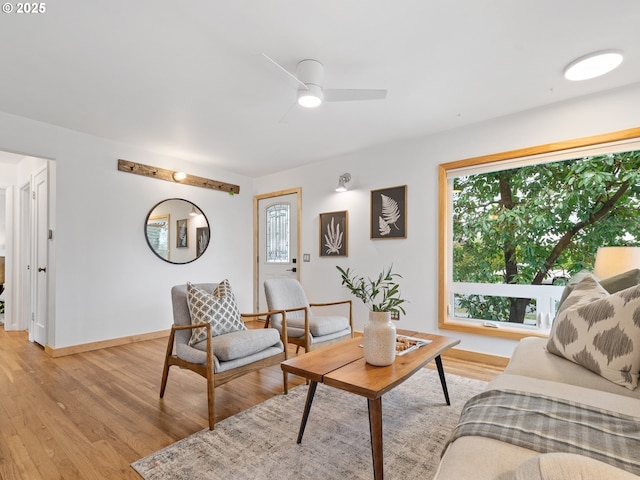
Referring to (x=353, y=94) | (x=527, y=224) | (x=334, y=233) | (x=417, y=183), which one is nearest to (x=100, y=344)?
(x=334, y=233)

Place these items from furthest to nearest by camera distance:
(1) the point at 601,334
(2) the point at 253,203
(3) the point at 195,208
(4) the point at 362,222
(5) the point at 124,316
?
(2) the point at 253,203
(3) the point at 195,208
(4) the point at 362,222
(5) the point at 124,316
(1) the point at 601,334

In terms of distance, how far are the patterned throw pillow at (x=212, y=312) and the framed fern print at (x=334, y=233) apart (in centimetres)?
200

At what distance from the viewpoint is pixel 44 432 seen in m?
1.93

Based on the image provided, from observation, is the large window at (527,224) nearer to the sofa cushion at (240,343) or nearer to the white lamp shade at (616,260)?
the white lamp shade at (616,260)

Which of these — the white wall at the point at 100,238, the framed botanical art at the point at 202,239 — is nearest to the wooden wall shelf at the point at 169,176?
the white wall at the point at 100,238

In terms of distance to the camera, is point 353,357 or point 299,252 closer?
point 353,357

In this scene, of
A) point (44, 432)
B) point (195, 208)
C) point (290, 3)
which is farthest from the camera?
point (195, 208)

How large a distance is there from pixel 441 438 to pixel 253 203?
→ 4.47 m

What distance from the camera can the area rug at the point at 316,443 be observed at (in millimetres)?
1580

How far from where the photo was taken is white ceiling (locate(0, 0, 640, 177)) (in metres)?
1.81

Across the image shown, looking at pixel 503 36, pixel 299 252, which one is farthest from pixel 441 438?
pixel 299 252

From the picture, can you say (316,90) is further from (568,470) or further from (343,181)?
(568,470)

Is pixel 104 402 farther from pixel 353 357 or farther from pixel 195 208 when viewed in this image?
pixel 195 208

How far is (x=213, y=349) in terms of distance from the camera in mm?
2145
